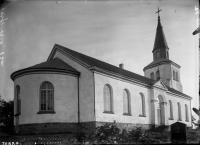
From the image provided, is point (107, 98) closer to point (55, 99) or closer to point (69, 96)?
point (69, 96)

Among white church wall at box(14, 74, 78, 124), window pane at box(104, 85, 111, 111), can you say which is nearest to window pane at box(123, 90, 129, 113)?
window pane at box(104, 85, 111, 111)

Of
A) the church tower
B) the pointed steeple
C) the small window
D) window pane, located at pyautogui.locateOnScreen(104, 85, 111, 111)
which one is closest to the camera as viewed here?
window pane, located at pyautogui.locateOnScreen(104, 85, 111, 111)

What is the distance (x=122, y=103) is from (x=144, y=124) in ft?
15.9

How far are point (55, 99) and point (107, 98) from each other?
211 inches

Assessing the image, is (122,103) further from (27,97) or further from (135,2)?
(135,2)

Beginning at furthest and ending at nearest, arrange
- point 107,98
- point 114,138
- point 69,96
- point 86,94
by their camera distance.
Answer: point 107,98 → point 86,94 → point 69,96 → point 114,138

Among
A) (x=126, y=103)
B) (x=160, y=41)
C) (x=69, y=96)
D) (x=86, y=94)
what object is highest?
(x=160, y=41)

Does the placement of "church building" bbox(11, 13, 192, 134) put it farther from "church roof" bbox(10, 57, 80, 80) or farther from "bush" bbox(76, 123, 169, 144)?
"bush" bbox(76, 123, 169, 144)

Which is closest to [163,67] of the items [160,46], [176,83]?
[160,46]

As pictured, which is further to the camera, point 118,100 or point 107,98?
point 118,100

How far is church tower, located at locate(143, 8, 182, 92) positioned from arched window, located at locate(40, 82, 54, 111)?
961 inches

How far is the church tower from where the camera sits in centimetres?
4212

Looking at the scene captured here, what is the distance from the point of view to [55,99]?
21484mm

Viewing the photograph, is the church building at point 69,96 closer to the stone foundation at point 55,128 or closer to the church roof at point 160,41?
the stone foundation at point 55,128
